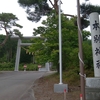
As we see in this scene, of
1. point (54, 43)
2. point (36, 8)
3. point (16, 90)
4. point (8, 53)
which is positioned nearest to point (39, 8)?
point (36, 8)

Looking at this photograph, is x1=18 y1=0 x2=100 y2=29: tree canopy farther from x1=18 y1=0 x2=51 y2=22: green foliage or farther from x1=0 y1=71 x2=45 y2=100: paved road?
x1=0 y1=71 x2=45 y2=100: paved road

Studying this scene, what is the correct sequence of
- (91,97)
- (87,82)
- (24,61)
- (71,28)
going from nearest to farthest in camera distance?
(91,97) < (87,82) < (71,28) < (24,61)

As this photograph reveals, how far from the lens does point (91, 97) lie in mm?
5938

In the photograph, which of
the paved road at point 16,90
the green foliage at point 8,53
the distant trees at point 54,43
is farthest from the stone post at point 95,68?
the green foliage at point 8,53

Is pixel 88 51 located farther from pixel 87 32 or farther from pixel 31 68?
pixel 31 68

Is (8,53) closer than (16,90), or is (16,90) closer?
(16,90)

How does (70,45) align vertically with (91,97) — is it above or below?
above

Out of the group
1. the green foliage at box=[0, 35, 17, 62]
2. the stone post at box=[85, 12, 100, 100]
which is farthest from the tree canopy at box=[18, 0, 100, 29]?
the green foliage at box=[0, 35, 17, 62]

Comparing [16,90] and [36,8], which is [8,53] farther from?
[16,90]

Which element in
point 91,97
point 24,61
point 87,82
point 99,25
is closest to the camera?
point 91,97

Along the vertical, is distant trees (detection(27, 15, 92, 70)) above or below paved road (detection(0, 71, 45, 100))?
above

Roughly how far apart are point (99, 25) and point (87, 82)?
2573mm

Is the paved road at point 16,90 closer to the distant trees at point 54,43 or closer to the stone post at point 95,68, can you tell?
the distant trees at point 54,43

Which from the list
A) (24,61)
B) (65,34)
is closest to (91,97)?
(65,34)
